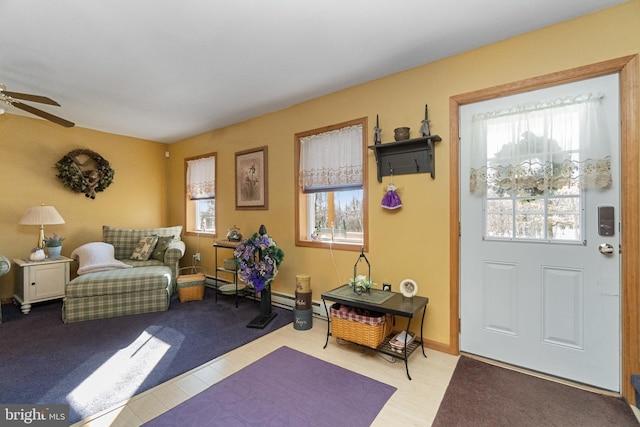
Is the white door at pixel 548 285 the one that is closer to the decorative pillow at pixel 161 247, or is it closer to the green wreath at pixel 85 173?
the decorative pillow at pixel 161 247

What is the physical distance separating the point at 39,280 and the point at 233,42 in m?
3.67

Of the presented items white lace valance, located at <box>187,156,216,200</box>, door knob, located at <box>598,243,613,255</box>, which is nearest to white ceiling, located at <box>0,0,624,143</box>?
white lace valance, located at <box>187,156,216,200</box>

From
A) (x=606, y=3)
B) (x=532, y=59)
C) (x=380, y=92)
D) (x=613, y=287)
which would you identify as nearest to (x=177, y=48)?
(x=380, y=92)

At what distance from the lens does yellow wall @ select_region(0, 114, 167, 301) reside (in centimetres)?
368

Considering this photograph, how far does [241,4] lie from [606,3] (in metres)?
2.26

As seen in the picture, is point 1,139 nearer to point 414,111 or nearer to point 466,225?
point 414,111

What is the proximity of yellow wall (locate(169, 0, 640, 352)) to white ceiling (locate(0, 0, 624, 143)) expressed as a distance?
10cm

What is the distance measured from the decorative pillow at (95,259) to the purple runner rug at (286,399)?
2.51m

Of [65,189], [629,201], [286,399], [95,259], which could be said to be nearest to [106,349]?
[95,259]

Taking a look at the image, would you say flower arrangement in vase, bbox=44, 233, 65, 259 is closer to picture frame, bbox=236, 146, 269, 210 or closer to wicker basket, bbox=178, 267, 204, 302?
wicker basket, bbox=178, 267, 204, 302

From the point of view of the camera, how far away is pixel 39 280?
343 centimetres

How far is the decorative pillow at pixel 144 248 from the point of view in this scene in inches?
158

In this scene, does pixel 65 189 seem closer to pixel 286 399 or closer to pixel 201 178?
pixel 201 178

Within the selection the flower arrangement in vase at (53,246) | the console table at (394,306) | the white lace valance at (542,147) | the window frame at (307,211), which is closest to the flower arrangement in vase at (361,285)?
the console table at (394,306)
